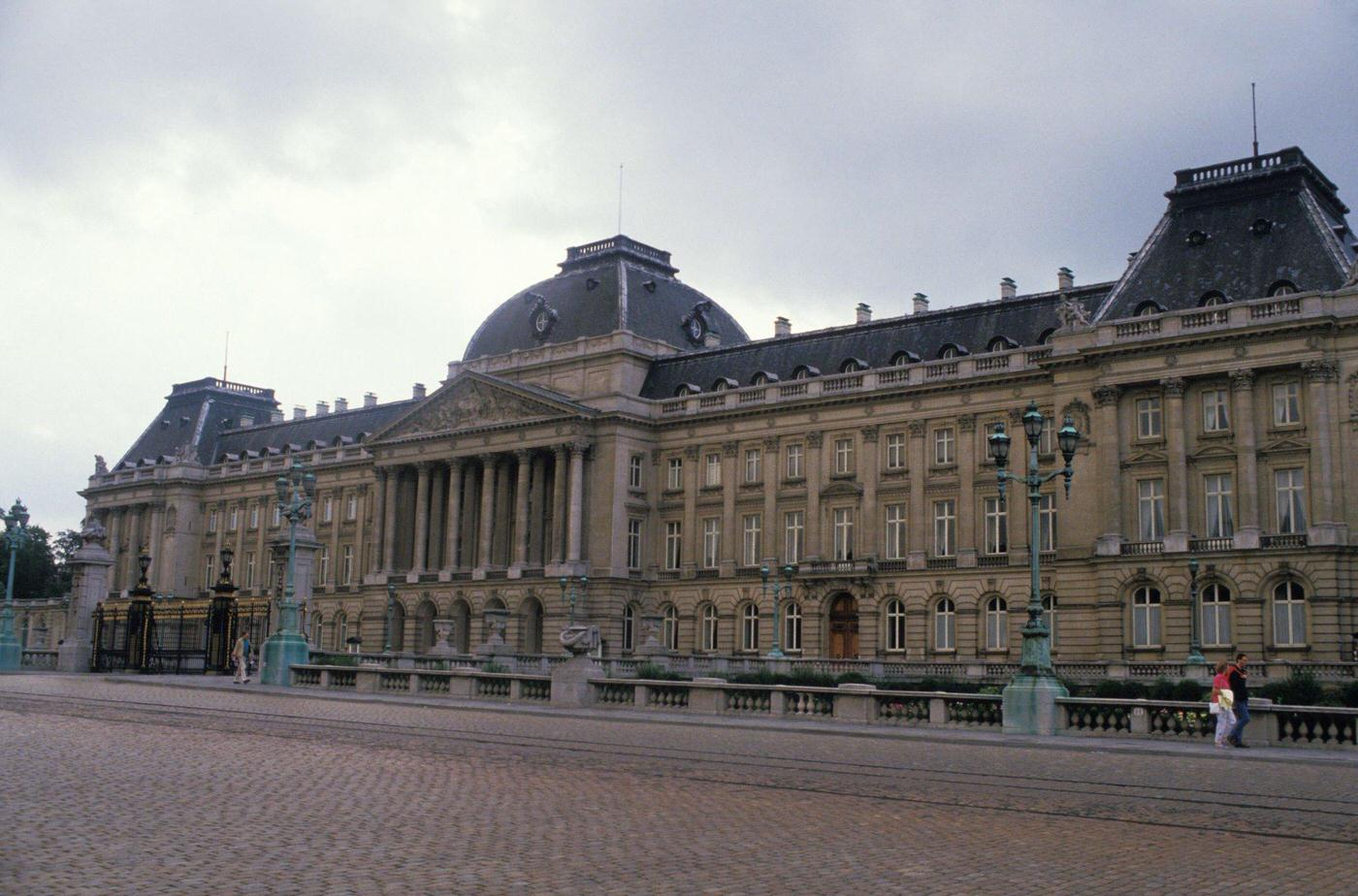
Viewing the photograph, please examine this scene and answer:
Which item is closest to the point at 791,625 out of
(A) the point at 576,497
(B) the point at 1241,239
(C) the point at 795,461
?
(C) the point at 795,461

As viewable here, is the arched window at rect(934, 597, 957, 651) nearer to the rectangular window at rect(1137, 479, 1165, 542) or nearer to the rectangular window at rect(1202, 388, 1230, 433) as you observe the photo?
the rectangular window at rect(1137, 479, 1165, 542)

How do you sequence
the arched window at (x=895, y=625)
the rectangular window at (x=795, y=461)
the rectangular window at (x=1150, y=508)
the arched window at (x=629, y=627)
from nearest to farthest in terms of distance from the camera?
the rectangular window at (x=1150, y=508), the arched window at (x=895, y=625), the rectangular window at (x=795, y=461), the arched window at (x=629, y=627)

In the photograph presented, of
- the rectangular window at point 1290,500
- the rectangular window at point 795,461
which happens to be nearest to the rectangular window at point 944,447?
the rectangular window at point 795,461

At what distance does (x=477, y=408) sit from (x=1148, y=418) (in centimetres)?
4111

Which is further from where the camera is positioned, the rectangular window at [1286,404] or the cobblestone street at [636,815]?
the rectangular window at [1286,404]

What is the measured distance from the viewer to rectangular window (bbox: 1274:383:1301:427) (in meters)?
56.8

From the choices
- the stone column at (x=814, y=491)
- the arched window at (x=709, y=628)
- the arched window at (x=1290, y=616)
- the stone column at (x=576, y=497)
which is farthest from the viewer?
the stone column at (x=576, y=497)

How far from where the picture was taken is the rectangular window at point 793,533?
74.7 meters

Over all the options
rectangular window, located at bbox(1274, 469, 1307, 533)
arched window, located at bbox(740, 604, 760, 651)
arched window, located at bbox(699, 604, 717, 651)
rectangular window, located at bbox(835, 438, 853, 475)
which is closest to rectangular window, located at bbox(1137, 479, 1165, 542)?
rectangular window, located at bbox(1274, 469, 1307, 533)

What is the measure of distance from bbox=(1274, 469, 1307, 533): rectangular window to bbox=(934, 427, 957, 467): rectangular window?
16467 millimetres

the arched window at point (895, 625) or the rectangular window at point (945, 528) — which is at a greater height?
the rectangular window at point (945, 528)

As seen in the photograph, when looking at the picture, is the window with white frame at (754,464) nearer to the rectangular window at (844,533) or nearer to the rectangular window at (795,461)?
the rectangular window at (795,461)

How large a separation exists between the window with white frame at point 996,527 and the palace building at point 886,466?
0.36 feet

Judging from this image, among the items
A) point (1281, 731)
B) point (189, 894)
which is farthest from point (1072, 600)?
point (189, 894)
